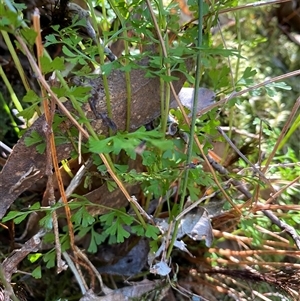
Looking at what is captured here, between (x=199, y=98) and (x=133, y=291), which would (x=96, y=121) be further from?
(x=133, y=291)

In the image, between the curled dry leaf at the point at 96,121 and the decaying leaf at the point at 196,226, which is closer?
the curled dry leaf at the point at 96,121

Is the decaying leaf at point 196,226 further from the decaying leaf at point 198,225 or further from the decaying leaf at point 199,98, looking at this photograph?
the decaying leaf at point 199,98

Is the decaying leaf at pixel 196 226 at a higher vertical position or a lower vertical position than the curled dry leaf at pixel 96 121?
lower

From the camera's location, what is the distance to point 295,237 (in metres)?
0.85

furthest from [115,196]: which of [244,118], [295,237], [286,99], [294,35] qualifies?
[294,35]

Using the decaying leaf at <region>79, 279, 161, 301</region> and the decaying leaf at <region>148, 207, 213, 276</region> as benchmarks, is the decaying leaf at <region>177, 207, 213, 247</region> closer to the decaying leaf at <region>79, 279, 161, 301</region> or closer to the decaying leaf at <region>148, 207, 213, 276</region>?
the decaying leaf at <region>148, 207, 213, 276</region>

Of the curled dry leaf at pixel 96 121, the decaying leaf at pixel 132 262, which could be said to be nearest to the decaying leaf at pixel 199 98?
the curled dry leaf at pixel 96 121

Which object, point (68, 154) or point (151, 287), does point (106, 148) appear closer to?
point (68, 154)

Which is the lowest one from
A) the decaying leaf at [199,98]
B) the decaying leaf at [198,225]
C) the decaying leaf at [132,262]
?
the decaying leaf at [132,262]

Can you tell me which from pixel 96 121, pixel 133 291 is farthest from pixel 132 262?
pixel 96 121

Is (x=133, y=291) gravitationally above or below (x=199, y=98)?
below

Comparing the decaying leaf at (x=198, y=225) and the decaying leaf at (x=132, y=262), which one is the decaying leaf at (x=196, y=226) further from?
the decaying leaf at (x=132, y=262)

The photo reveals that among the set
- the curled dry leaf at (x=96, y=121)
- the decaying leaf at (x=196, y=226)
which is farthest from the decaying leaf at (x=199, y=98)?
the decaying leaf at (x=196, y=226)

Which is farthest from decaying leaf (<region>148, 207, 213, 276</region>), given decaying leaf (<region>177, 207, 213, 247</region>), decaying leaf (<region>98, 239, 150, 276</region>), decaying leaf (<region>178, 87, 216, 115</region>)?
decaying leaf (<region>178, 87, 216, 115</region>)
